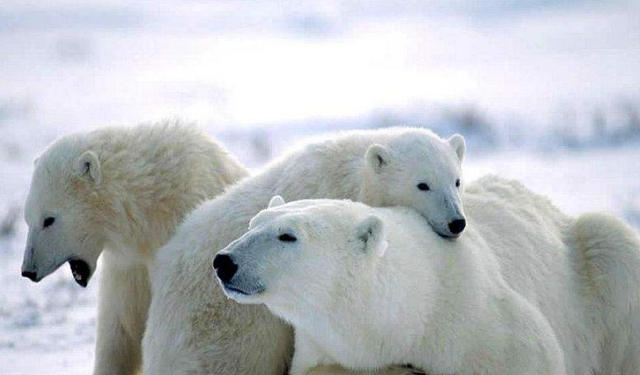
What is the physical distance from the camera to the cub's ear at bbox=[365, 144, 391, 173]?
212 inches

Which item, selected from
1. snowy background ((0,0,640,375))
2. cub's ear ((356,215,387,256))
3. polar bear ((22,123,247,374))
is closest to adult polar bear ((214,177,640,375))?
cub's ear ((356,215,387,256))

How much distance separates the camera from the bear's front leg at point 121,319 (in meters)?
6.50

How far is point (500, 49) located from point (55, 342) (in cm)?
1853

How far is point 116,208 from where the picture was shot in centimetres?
636

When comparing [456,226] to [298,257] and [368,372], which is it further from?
[298,257]

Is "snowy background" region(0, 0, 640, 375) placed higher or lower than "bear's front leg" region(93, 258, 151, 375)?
lower

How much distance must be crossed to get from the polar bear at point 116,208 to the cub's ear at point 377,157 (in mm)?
1332

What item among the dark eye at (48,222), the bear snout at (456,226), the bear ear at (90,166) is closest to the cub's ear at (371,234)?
the bear snout at (456,226)

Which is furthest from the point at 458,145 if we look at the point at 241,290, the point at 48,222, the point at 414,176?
the point at 48,222

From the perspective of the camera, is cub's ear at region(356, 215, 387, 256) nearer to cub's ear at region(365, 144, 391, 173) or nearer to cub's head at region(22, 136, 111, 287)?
cub's ear at region(365, 144, 391, 173)

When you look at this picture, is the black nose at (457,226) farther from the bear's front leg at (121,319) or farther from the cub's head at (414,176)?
the bear's front leg at (121,319)

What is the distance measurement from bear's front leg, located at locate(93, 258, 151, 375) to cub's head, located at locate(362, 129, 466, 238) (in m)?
1.72

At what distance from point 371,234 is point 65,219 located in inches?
96.9

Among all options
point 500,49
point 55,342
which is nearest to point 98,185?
point 55,342
